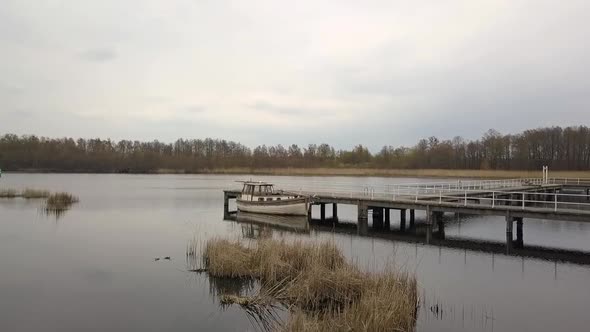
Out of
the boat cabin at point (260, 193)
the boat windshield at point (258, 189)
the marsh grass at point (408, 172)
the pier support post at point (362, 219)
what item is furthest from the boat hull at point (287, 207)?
the marsh grass at point (408, 172)

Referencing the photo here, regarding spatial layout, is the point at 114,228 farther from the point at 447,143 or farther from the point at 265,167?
the point at 447,143

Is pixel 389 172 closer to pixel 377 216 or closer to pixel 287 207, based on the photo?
pixel 377 216

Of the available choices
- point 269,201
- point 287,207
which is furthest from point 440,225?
point 269,201

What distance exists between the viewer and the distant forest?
8969 cm

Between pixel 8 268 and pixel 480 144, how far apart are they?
324ft

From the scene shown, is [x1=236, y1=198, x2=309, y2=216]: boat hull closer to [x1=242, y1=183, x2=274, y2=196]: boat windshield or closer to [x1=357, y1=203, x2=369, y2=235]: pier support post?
[x1=242, y1=183, x2=274, y2=196]: boat windshield

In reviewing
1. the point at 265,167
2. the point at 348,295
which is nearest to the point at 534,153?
the point at 265,167

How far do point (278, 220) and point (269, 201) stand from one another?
85.7 inches

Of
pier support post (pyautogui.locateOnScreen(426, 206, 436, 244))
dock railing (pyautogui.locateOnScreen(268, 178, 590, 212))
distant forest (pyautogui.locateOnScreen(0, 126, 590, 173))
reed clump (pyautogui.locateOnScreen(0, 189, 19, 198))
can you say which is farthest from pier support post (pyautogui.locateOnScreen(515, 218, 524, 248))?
distant forest (pyautogui.locateOnScreen(0, 126, 590, 173))

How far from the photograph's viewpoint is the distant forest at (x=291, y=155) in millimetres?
89688

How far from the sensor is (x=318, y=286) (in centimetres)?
1107

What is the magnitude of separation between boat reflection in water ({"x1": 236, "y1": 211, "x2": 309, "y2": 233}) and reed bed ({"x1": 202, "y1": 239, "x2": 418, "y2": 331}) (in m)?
10.0

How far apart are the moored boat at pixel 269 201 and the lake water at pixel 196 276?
3440 millimetres

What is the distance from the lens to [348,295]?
35.5 feet
